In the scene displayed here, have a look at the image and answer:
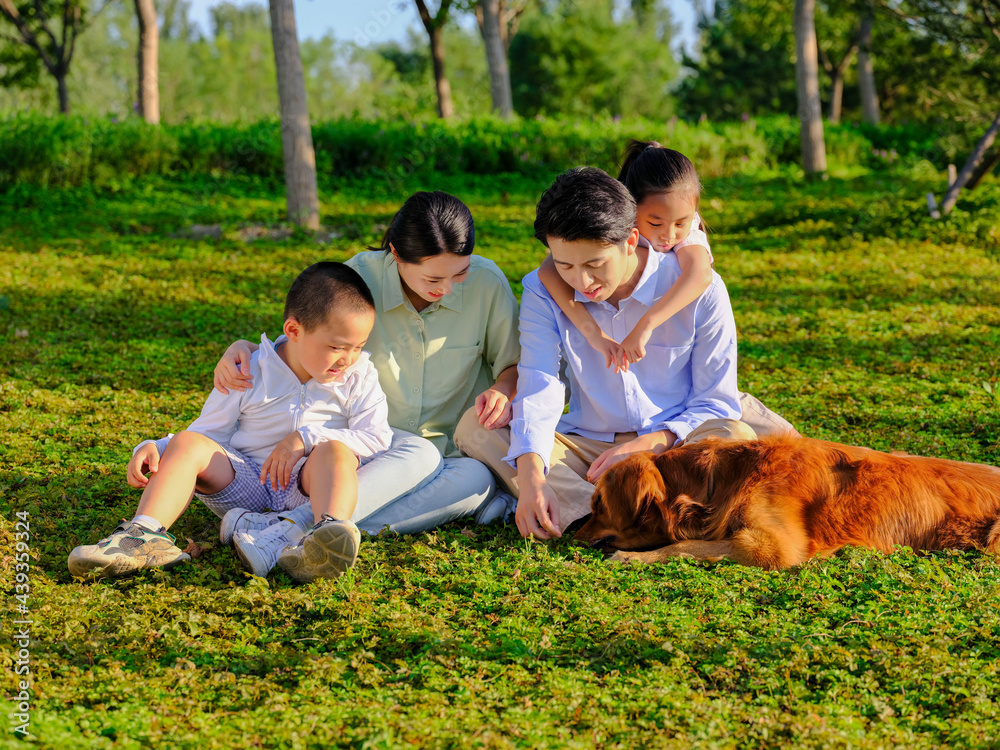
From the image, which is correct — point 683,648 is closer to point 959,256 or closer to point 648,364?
point 648,364

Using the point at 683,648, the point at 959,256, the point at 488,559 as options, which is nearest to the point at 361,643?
the point at 488,559

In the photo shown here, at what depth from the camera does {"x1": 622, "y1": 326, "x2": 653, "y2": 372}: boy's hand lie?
362 cm

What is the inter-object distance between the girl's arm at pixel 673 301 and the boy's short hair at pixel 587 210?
364 mm

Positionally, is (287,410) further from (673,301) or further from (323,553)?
(673,301)

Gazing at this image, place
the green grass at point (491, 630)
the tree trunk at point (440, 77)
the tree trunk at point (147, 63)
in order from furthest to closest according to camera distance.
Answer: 1. the tree trunk at point (440, 77)
2. the tree trunk at point (147, 63)
3. the green grass at point (491, 630)

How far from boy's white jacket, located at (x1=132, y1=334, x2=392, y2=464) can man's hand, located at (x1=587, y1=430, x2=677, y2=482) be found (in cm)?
91

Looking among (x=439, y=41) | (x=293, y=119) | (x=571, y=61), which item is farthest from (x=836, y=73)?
(x=293, y=119)

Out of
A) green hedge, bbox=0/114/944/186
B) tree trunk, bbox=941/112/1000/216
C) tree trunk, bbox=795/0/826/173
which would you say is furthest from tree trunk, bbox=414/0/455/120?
tree trunk, bbox=941/112/1000/216

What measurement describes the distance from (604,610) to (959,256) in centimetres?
799

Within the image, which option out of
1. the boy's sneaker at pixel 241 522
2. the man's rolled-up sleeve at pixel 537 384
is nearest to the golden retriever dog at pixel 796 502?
the man's rolled-up sleeve at pixel 537 384

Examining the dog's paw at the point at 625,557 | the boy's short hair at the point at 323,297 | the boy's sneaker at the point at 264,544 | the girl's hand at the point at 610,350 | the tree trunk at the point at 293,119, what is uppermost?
the tree trunk at the point at 293,119

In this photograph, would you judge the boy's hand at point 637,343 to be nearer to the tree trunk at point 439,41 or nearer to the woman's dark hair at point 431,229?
the woman's dark hair at point 431,229

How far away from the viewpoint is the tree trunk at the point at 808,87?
1366 cm

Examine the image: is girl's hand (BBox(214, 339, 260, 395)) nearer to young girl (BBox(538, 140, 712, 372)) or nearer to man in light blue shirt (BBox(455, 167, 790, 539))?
man in light blue shirt (BBox(455, 167, 790, 539))
